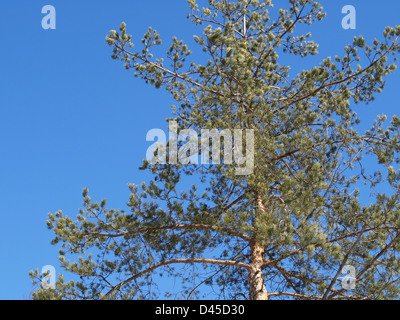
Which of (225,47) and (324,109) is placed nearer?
(225,47)

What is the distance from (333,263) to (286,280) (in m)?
1.14

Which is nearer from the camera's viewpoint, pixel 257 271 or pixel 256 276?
pixel 257 271

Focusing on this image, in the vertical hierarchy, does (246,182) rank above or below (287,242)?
above

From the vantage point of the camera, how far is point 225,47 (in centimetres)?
817

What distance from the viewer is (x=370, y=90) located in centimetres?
866
